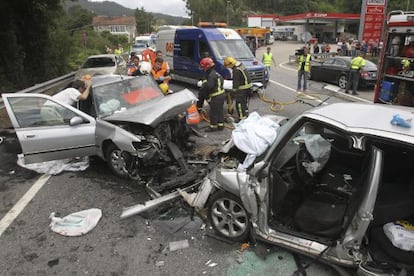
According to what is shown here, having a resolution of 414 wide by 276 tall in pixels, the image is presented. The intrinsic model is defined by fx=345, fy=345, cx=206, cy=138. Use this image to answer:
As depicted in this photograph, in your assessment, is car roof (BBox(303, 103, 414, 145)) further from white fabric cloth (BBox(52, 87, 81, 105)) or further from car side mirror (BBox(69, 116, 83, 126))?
white fabric cloth (BBox(52, 87, 81, 105))

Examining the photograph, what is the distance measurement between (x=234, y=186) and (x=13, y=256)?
2.58 m

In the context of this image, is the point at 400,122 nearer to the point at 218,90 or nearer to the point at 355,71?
the point at 218,90

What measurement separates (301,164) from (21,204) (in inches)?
156

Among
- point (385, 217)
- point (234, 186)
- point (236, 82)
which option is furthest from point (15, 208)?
point (236, 82)

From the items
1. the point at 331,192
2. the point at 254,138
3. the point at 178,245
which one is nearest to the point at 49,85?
the point at 178,245

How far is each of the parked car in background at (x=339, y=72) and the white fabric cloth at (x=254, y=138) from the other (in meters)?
12.2

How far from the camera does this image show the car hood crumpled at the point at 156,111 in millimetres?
5162

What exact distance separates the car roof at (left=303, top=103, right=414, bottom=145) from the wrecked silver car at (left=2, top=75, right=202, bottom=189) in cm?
231

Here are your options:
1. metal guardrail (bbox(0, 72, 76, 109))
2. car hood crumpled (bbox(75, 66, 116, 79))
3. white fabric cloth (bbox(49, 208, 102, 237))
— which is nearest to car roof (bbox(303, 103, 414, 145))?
white fabric cloth (bbox(49, 208, 102, 237))

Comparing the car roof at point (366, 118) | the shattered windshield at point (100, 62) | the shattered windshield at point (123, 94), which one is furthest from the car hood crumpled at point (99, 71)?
the car roof at point (366, 118)

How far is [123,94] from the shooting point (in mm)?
6223

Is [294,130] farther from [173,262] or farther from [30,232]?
[30,232]

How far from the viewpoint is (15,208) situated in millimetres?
4902

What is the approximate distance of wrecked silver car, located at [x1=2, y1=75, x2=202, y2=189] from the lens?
17.1 feet
